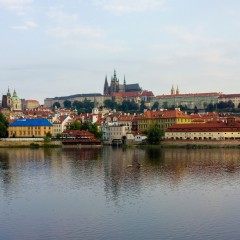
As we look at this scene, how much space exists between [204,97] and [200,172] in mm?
100700

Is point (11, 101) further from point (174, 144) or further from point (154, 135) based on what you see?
point (174, 144)

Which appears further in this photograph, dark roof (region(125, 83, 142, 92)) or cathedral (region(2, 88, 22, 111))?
dark roof (region(125, 83, 142, 92))

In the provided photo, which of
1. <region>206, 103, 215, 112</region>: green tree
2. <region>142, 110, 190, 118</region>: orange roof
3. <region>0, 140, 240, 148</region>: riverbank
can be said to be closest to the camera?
<region>0, 140, 240, 148</region>: riverbank

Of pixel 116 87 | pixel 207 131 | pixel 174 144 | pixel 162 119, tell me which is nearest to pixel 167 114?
pixel 162 119

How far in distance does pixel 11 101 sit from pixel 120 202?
105m

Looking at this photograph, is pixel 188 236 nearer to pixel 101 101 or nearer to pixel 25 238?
pixel 25 238

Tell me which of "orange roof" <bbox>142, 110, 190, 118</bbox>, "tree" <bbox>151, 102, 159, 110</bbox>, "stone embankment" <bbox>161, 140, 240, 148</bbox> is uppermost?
"tree" <bbox>151, 102, 159, 110</bbox>

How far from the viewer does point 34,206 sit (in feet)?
74.3

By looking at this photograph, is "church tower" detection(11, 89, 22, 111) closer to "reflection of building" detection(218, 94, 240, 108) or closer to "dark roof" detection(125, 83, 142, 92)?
"dark roof" detection(125, 83, 142, 92)

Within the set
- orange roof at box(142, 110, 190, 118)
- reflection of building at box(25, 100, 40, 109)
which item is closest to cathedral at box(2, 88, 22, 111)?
reflection of building at box(25, 100, 40, 109)

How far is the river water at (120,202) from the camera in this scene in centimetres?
1853

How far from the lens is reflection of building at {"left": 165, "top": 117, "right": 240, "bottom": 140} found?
6412 centimetres

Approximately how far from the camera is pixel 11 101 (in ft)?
409

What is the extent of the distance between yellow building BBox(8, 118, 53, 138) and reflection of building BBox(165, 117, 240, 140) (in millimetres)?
16172
